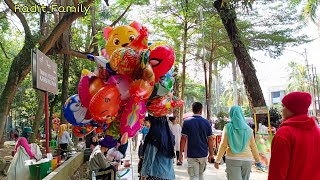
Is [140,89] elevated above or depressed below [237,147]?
above

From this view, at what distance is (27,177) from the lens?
19.5ft

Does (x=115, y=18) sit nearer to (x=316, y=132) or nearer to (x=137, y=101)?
(x=137, y=101)

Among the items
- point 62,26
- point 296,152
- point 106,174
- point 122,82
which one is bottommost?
point 106,174

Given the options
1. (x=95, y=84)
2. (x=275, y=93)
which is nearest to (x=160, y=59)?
(x=95, y=84)

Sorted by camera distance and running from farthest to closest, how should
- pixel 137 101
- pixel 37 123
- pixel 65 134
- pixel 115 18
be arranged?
pixel 115 18, pixel 37 123, pixel 65 134, pixel 137 101

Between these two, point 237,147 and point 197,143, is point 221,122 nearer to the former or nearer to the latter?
point 197,143

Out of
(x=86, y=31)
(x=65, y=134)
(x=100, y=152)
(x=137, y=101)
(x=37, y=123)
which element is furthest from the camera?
(x=86, y=31)

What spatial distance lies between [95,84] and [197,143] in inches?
80.8

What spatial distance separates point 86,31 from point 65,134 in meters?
9.44

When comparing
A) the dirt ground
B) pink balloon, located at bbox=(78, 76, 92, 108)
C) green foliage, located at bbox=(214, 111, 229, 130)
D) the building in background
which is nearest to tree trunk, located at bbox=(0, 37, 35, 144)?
the dirt ground

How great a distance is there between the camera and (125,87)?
5406mm

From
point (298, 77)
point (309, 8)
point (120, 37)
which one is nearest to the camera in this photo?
point (120, 37)

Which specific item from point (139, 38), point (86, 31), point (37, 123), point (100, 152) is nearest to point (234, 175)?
point (100, 152)

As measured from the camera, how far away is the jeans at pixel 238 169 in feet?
A: 17.3
